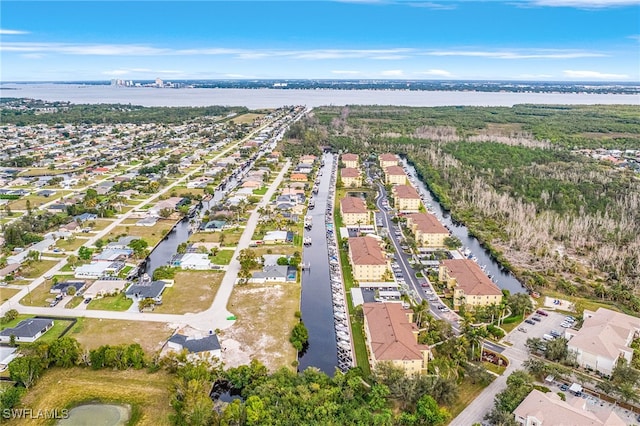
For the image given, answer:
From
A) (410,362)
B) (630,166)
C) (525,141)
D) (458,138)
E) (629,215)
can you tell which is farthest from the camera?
(458,138)

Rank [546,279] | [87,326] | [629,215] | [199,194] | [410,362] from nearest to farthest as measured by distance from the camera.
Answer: [410,362] < [87,326] < [546,279] < [629,215] < [199,194]

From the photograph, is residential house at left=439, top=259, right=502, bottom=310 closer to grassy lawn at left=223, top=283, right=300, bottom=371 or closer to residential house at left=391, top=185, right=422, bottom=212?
grassy lawn at left=223, top=283, right=300, bottom=371

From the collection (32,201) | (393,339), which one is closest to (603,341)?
(393,339)

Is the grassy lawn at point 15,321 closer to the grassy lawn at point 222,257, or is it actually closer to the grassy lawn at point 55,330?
the grassy lawn at point 55,330

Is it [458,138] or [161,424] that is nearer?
[161,424]

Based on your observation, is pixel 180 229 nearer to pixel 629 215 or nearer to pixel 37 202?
pixel 37 202

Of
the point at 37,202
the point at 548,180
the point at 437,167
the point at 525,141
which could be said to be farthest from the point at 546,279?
the point at 525,141

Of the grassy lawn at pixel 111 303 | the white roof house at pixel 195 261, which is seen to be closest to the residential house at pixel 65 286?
the grassy lawn at pixel 111 303

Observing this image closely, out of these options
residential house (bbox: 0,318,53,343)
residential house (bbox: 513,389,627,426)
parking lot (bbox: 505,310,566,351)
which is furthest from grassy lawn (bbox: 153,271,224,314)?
residential house (bbox: 513,389,627,426)
